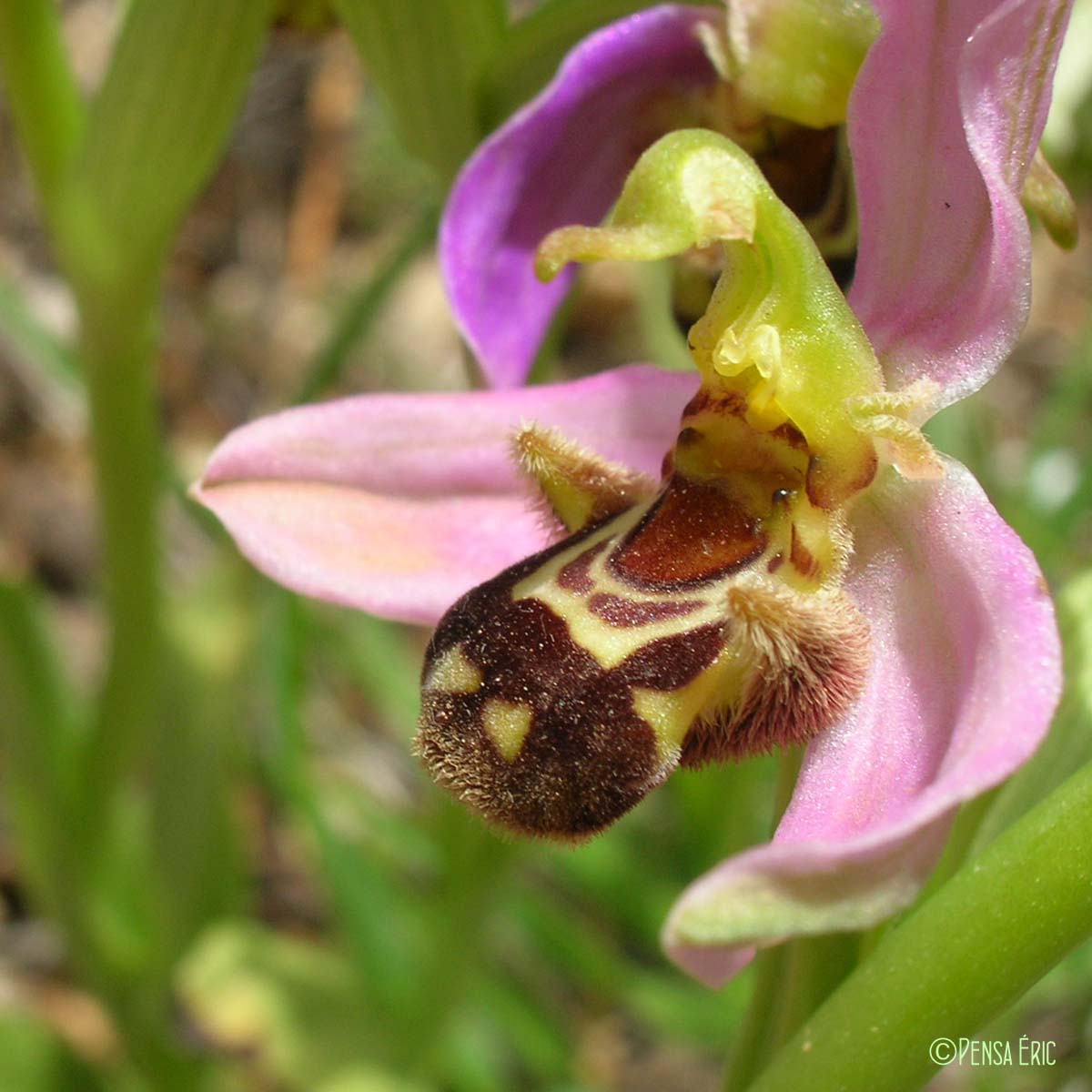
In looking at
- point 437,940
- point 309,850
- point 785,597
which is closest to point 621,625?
point 785,597

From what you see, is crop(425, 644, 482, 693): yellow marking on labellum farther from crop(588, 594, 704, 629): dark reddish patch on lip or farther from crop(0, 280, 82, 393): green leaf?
crop(0, 280, 82, 393): green leaf

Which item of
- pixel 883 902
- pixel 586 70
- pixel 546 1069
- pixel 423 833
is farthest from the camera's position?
pixel 423 833

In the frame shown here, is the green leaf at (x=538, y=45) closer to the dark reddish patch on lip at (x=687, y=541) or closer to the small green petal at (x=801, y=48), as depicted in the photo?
the small green petal at (x=801, y=48)

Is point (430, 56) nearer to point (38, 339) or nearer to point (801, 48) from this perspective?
point (801, 48)

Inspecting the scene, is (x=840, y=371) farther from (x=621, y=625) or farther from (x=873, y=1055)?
(x=873, y=1055)

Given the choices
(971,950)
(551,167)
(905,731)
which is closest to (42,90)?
(551,167)

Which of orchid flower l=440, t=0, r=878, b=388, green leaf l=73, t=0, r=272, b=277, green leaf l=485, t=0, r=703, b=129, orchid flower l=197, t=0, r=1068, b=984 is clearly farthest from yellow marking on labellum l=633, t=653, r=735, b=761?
green leaf l=73, t=0, r=272, b=277

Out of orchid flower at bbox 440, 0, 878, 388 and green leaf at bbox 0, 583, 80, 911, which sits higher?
orchid flower at bbox 440, 0, 878, 388
